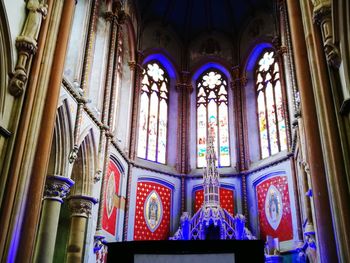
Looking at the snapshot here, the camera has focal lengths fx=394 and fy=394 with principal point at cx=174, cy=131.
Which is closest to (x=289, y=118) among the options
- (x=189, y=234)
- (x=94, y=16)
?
(x=189, y=234)

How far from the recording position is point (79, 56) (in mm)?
12727

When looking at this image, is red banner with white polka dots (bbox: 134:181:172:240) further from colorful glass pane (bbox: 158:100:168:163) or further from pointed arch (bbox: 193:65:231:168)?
pointed arch (bbox: 193:65:231:168)

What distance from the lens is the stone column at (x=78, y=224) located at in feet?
37.6

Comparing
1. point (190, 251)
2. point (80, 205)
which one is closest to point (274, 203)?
point (80, 205)

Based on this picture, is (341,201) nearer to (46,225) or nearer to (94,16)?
(46,225)

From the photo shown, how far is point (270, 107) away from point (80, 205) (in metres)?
10.8

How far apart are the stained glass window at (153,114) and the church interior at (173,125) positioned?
0.07 m

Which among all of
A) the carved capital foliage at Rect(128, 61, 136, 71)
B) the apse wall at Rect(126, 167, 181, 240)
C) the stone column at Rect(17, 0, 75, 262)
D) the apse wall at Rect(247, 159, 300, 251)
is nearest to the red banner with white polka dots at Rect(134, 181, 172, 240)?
the apse wall at Rect(126, 167, 181, 240)

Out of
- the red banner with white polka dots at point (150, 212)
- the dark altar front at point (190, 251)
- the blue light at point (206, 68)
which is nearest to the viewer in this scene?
the dark altar front at point (190, 251)

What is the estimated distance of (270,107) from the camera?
19.0m

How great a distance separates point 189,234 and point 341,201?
10694mm

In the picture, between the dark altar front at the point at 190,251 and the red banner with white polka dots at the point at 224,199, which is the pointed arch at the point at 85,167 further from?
the dark altar front at the point at 190,251

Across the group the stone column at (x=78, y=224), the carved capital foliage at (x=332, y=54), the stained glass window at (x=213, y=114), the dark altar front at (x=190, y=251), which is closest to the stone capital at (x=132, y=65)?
the stained glass window at (x=213, y=114)

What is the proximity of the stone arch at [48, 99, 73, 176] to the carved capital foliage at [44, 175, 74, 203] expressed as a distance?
23cm
